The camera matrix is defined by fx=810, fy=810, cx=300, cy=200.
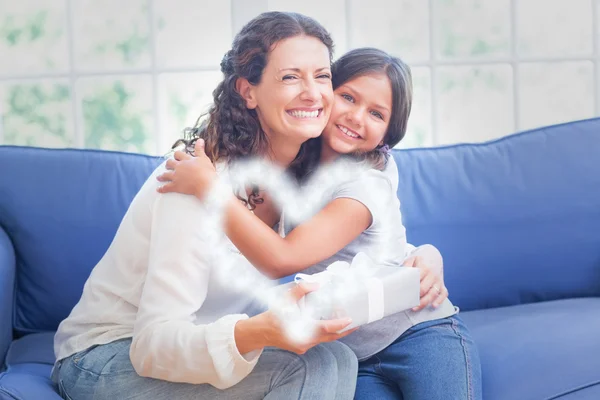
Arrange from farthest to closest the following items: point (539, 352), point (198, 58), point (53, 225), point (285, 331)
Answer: point (198, 58), point (53, 225), point (539, 352), point (285, 331)

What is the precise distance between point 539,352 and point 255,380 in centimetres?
61

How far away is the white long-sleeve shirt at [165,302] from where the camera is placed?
132 cm

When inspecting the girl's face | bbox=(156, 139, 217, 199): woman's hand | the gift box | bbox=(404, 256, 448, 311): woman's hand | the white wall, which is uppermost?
the white wall

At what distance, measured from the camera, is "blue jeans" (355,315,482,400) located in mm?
1483

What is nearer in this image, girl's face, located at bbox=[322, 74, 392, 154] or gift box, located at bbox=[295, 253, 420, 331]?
gift box, located at bbox=[295, 253, 420, 331]

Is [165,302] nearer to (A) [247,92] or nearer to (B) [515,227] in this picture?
(A) [247,92]

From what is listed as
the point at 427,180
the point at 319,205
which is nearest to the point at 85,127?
the point at 427,180

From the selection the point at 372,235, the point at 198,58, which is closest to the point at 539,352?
the point at 372,235

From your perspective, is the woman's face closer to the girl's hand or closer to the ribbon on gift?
the ribbon on gift

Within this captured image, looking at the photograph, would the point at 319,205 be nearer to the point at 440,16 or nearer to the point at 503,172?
the point at 503,172

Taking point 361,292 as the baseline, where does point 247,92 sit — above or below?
above

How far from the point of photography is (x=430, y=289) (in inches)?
64.7

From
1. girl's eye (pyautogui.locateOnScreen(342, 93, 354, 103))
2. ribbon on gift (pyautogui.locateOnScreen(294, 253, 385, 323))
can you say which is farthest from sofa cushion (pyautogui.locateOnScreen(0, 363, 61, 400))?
girl's eye (pyautogui.locateOnScreen(342, 93, 354, 103))

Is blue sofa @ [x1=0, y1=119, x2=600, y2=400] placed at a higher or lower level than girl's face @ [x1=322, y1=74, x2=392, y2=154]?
lower
